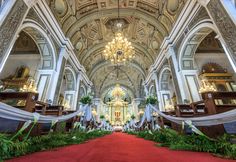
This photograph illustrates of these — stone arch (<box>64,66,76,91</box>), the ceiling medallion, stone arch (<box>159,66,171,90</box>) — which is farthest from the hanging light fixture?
stone arch (<box>64,66,76,91</box>)

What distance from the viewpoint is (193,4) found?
6.70 m

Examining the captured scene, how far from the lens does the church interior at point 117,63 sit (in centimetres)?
268

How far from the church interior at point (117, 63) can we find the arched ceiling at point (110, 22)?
68mm

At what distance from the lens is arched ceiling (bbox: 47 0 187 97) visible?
9.18 metres

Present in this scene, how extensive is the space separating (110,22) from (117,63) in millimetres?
4007

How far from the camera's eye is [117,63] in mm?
10422

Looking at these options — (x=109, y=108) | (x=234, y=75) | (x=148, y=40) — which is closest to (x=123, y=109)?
(x=109, y=108)

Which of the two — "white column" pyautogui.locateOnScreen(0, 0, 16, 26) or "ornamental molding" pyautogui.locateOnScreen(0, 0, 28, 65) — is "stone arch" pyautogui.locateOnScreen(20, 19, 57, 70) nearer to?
"ornamental molding" pyautogui.locateOnScreen(0, 0, 28, 65)

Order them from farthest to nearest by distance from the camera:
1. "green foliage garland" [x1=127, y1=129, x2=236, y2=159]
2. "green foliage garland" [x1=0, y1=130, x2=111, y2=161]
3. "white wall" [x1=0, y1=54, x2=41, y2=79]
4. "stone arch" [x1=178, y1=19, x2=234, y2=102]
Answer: "white wall" [x1=0, y1=54, x2=41, y2=79] < "stone arch" [x1=178, y1=19, x2=234, y2=102] < "green foliage garland" [x1=127, y1=129, x2=236, y2=159] < "green foliage garland" [x1=0, y1=130, x2=111, y2=161]

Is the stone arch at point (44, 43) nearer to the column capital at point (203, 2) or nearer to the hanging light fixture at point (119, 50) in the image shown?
the hanging light fixture at point (119, 50)

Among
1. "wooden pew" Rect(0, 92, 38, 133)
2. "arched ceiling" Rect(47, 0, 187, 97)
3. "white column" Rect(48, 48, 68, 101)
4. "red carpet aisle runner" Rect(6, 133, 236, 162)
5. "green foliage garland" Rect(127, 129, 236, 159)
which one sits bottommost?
"red carpet aisle runner" Rect(6, 133, 236, 162)

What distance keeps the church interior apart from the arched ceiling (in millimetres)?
68

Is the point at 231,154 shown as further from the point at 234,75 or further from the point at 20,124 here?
the point at 234,75

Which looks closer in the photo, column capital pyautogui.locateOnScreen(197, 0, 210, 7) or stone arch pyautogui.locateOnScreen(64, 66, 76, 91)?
column capital pyautogui.locateOnScreen(197, 0, 210, 7)
